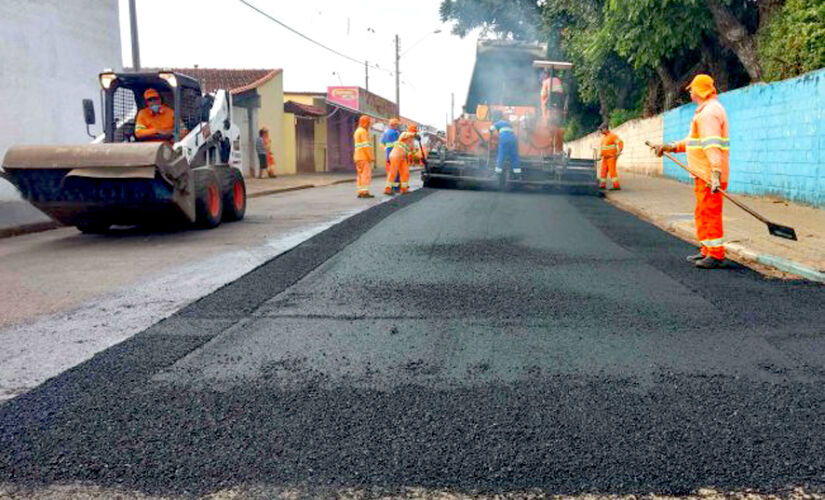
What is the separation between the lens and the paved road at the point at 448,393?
2570mm

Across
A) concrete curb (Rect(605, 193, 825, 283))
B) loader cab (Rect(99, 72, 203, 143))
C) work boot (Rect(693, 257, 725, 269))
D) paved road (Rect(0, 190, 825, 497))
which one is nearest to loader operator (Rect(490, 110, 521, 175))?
concrete curb (Rect(605, 193, 825, 283))

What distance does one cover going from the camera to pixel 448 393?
10.9ft

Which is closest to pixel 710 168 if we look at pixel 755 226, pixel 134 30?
pixel 755 226

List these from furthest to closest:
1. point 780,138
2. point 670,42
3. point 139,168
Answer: point 670,42 → point 780,138 → point 139,168

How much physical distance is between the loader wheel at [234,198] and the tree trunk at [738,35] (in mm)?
11050

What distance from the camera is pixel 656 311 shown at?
16.1 ft

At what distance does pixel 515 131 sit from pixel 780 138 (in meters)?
5.96

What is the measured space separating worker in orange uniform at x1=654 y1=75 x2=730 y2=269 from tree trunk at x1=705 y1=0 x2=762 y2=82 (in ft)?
33.0

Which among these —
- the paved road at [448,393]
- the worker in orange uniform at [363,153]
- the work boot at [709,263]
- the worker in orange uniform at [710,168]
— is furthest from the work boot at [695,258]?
the worker in orange uniform at [363,153]

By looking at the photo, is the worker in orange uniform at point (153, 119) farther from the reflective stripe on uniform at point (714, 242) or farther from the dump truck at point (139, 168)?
the reflective stripe on uniform at point (714, 242)

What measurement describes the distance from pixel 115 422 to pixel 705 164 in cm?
552

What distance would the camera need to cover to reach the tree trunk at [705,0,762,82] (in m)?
15.3

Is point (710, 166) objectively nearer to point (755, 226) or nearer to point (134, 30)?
point (755, 226)

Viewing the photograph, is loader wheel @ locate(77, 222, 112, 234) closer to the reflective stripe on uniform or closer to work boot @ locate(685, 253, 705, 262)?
work boot @ locate(685, 253, 705, 262)
